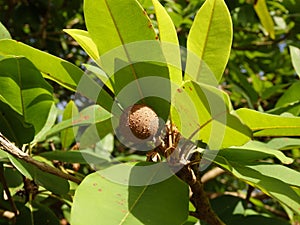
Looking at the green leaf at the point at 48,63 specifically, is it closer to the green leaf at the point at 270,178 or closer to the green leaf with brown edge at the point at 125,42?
the green leaf with brown edge at the point at 125,42

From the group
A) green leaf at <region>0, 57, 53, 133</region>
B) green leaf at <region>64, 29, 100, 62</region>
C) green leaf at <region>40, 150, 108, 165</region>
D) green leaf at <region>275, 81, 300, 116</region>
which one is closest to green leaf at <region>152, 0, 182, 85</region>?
green leaf at <region>64, 29, 100, 62</region>

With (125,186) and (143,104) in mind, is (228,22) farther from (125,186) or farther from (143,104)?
(125,186)

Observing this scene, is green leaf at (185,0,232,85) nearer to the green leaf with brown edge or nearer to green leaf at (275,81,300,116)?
the green leaf with brown edge

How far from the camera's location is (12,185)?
119cm

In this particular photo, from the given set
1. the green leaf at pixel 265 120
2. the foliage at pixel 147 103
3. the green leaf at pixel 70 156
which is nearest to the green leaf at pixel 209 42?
the foliage at pixel 147 103

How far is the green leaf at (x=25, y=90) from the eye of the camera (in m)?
0.88

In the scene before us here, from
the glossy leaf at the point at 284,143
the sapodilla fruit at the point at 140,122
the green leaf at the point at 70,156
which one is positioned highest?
the sapodilla fruit at the point at 140,122

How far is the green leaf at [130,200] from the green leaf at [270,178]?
0.09 meters

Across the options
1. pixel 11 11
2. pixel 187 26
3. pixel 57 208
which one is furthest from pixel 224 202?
pixel 11 11

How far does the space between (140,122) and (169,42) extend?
0.46 feet

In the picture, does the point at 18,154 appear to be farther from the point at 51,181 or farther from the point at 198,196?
the point at 198,196

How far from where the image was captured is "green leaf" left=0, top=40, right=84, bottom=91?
0.87 meters

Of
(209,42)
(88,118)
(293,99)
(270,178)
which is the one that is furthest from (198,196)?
(293,99)

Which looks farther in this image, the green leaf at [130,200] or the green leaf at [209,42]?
the green leaf at [209,42]
